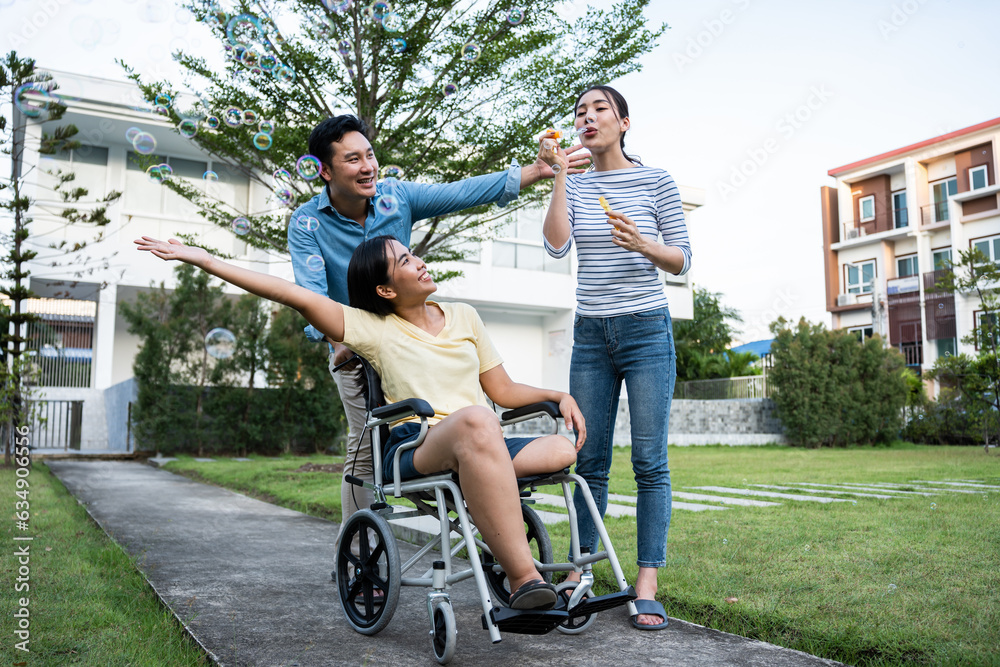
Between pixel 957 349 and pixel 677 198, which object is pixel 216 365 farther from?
pixel 957 349

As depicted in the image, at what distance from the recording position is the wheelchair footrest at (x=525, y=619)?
189cm

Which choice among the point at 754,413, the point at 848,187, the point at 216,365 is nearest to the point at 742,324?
the point at 848,187

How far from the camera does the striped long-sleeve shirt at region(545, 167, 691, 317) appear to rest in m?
2.79

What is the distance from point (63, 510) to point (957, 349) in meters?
29.8

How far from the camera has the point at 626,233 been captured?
248cm

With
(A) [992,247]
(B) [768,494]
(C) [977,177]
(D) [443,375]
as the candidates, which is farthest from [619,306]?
(C) [977,177]

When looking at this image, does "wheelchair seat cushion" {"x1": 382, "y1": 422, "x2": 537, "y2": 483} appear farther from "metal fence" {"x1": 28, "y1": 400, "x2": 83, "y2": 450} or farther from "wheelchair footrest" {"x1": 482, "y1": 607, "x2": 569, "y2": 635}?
"metal fence" {"x1": 28, "y1": 400, "x2": 83, "y2": 450}

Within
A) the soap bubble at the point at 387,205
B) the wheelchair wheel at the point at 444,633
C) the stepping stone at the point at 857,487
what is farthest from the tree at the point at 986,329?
the wheelchair wheel at the point at 444,633

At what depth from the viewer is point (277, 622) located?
7.95 feet

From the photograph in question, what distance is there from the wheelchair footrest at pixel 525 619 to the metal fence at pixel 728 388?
1657cm

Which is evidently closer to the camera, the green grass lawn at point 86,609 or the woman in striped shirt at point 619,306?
the green grass lawn at point 86,609

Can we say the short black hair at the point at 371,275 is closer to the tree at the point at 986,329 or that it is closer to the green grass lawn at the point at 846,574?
the green grass lawn at the point at 846,574

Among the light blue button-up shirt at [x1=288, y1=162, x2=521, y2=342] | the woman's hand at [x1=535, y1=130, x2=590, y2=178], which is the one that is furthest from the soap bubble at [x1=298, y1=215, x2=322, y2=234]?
the woman's hand at [x1=535, y1=130, x2=590, y2=178]

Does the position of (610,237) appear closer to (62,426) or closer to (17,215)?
(17,215)
